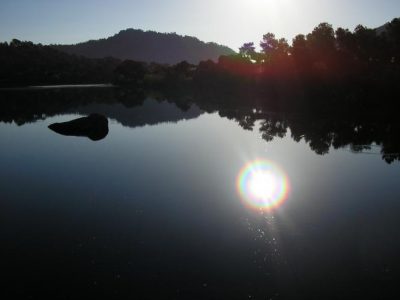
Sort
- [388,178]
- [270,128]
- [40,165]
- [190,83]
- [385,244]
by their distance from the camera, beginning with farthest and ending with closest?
[190,83] → [270,128] → [40,165] → [388,178] → [385,244]

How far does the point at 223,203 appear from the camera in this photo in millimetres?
22203

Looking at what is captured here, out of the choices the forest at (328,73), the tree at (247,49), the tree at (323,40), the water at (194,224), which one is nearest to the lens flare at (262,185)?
the water at (194,224)

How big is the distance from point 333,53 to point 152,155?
61193 mm

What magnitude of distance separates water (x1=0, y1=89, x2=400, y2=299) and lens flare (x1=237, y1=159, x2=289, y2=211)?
1.88 feet

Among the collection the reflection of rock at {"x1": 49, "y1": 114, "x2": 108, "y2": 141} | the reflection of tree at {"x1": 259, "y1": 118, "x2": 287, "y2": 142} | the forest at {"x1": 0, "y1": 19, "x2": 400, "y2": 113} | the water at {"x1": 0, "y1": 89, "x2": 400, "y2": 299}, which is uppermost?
the forest at {"x1": 0, "y1": 19, "x2": 400, "y2": 113}

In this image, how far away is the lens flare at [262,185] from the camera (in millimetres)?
22328

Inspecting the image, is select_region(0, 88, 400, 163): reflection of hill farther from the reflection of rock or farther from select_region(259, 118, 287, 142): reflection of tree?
the reflection of rock

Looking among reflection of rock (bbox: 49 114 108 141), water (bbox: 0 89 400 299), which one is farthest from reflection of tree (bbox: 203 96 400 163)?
reflection of rock (bbox: 49 114 108 141)

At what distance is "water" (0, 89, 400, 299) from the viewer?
1382 centimetres

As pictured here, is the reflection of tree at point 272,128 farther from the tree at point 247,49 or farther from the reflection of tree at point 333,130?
the tree at point 247,49

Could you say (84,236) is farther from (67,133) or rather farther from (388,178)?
(67,133)

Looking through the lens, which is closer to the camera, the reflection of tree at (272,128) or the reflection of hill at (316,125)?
the reflection of hill at (316,125)

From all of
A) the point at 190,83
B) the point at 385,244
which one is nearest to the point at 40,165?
the point at 385,244

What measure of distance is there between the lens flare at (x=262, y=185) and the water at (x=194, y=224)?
573mm
